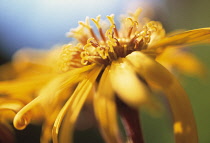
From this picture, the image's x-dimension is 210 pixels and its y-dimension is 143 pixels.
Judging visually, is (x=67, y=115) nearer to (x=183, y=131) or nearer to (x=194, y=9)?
(x=183, y=131)

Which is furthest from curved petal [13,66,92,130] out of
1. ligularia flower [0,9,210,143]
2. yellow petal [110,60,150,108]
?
yellow petal [110,60,150,108]

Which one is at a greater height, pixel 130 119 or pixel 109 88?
pixel 109 88

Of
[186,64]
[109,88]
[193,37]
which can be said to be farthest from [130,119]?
[186,64]

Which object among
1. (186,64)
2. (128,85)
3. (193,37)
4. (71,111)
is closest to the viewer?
(128,85)

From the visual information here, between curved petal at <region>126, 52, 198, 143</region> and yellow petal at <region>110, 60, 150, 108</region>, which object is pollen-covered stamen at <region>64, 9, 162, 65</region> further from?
curved petal at <region>126, 52, 198, 143</region>

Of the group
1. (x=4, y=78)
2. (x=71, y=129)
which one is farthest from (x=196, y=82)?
(x=71, y=129)

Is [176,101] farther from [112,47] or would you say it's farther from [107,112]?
[112,47]
